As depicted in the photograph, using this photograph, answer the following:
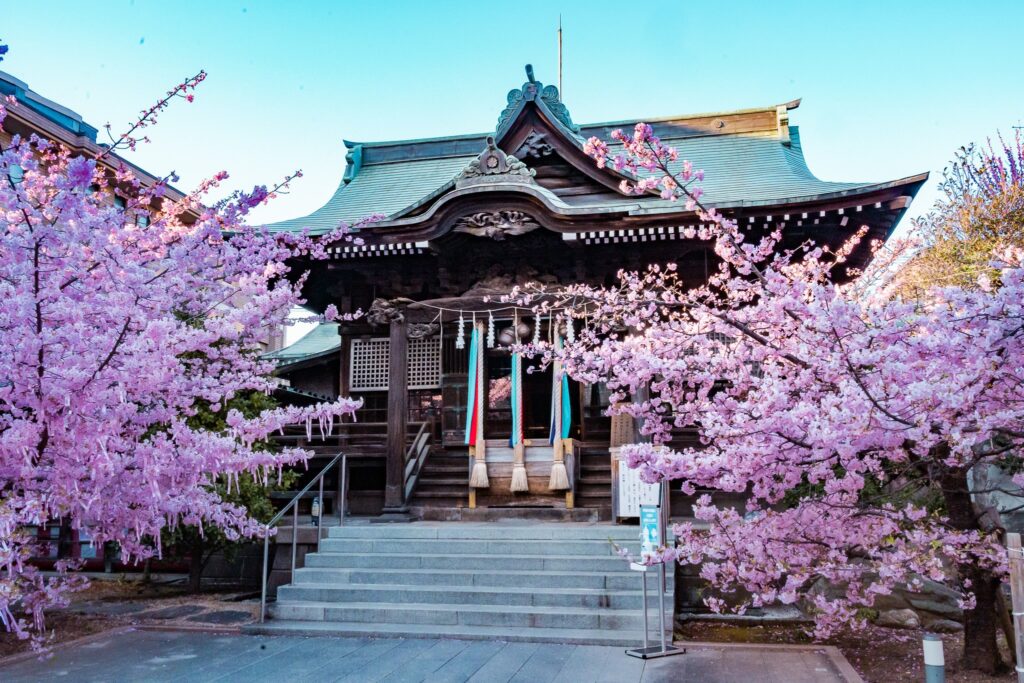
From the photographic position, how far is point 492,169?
35.9 ft

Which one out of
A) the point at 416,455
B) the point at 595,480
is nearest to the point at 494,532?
the point at 595,480

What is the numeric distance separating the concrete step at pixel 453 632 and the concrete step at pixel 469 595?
42 cm

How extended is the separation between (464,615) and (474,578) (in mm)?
675

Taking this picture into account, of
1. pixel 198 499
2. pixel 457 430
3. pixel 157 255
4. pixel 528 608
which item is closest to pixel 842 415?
pixel 528 608

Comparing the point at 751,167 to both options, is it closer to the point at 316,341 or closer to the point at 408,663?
the point at 408,663

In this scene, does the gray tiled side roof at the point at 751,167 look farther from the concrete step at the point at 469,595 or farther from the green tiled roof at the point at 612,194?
the concrete step at the point at 469,595

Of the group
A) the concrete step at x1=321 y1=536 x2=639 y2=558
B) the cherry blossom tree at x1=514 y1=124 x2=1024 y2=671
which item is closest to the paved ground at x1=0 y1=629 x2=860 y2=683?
the cherry blossom tree at x1=514 y1=124 x2=1024 y2=671

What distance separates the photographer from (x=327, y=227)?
494 inches

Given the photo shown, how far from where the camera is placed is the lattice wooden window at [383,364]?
12.8 m

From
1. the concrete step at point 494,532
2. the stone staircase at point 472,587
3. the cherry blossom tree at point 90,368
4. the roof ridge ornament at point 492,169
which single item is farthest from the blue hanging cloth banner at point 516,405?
the cherry blossom tree at point 90,368

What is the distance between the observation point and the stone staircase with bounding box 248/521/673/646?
7.15m

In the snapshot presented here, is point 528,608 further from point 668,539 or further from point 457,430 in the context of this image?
point 457,430

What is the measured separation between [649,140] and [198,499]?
4.41 metres

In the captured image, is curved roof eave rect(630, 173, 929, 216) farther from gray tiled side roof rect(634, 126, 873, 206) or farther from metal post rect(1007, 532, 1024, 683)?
metal post rect(1007, 532, 1024, 683)
